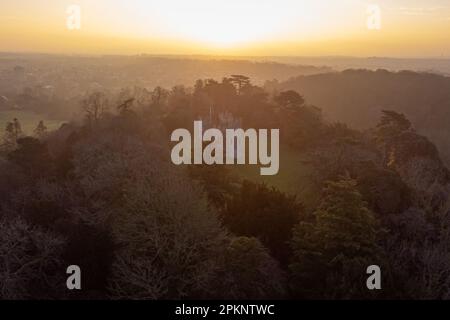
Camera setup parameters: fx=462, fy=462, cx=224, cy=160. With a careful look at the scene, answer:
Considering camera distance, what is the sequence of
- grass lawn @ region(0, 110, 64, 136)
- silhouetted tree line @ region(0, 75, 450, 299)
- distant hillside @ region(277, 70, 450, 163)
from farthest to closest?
distant hillside @ region(277, 70, 450, 163) < grass lawn @ region(0, 110, 64, 136) < silhouetted tree line @ region(0, 75, 450, 299)

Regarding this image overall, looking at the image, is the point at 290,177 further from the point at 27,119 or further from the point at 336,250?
the point at 27,119

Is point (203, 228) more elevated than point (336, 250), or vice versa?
point (203, 228)

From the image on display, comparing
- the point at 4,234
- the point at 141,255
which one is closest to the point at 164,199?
the point at 141,255

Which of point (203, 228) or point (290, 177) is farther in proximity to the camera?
point (290, 177)

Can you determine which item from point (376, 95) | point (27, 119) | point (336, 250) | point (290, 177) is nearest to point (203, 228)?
point (336, 250)

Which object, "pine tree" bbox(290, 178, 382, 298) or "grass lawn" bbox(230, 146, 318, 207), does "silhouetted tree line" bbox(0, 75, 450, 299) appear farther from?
"grass lawn" bbox(230, 146, 318, 207)

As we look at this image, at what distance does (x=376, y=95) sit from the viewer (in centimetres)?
9238

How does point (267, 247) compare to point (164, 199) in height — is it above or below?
below

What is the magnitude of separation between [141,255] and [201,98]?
92.7ft

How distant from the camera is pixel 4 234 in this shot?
19.2m

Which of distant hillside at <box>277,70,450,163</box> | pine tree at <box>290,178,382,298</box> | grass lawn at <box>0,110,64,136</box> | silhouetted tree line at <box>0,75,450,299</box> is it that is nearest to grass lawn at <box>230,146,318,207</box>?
silhouetted tree line at <box>0,75,450,299</box>

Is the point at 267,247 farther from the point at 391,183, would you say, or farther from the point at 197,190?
the point at 391,183

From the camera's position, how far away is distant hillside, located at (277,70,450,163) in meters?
78.2
